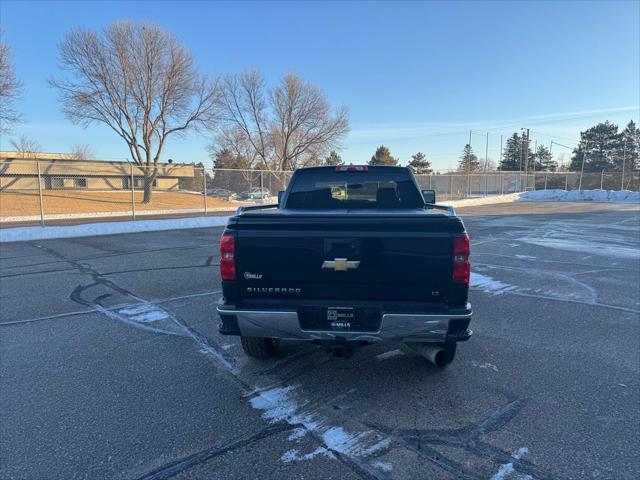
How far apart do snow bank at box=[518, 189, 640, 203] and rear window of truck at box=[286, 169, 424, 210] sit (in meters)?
41.4

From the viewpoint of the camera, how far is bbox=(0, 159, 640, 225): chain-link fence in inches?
875

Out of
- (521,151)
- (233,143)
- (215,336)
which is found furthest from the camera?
(521,151)

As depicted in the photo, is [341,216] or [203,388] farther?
[203,388]

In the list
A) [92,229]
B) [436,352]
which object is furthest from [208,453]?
[92,229]

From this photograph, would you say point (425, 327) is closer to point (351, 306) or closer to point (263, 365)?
point (351, 306)

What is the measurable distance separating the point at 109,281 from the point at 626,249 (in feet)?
42.5

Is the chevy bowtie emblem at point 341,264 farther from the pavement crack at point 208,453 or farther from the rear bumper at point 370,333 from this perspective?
the pavement crack at point 208,453

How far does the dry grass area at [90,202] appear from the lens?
2316cm

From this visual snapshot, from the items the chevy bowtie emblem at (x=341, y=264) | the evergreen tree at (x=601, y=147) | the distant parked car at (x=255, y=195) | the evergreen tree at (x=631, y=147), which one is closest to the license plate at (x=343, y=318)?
the chevy bowtie emblem at (x=341, y=264)

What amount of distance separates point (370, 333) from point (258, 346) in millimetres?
1334

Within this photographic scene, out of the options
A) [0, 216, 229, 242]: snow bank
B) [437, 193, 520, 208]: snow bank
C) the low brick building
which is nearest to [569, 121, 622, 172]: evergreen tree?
[437, 193, 520, 208]: snow bank

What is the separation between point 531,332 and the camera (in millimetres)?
4965

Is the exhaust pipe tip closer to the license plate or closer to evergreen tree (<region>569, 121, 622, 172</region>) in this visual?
the license plate

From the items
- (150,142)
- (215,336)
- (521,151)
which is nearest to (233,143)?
(150,142)
